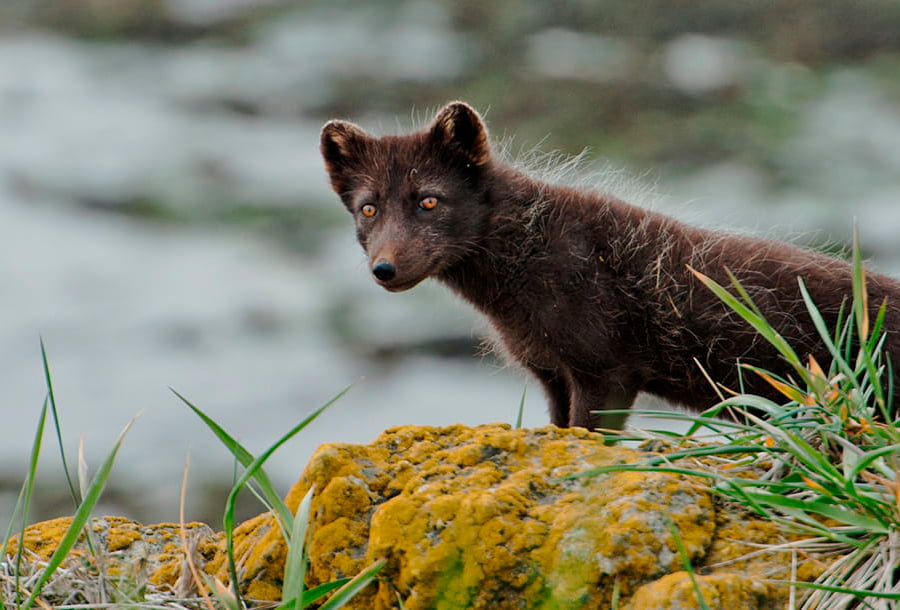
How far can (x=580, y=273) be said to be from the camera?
20.6 feet

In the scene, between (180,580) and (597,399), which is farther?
(597,399)

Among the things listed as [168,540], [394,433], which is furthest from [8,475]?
[394,433]

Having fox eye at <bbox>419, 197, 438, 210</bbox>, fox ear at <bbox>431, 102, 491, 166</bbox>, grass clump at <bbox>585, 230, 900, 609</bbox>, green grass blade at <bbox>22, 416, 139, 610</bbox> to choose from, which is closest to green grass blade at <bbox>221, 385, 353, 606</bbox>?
green grass blade at <bbox>22, 416, 139, 610</bbox>

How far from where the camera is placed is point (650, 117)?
19719mm

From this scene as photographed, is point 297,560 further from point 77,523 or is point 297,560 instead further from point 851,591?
point 851,591

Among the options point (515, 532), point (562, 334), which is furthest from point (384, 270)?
point (515, 532)

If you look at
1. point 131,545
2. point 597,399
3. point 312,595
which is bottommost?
point 597,399

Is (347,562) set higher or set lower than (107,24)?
lower

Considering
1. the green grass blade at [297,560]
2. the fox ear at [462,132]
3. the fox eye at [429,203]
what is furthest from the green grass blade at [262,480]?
the fox ear at [462,132]

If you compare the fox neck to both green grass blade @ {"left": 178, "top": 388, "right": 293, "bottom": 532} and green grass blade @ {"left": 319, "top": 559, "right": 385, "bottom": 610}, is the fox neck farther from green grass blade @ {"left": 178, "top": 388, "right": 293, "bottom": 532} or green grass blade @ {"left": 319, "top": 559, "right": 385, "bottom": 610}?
green grass blade @ {"left": 319, "top": 559, "right": 385, "bottom": 610}

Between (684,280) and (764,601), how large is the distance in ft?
10.7

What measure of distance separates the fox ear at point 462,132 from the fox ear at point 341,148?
49cm

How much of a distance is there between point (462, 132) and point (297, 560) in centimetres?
391

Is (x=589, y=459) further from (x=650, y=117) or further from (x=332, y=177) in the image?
(x=650, y=117)
